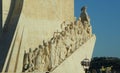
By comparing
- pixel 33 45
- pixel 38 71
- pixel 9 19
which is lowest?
pixel 38 71

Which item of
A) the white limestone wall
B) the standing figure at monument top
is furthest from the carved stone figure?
the white limestone wall

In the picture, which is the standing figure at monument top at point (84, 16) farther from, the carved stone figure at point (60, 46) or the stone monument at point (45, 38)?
the stone monument at point (45, 38)

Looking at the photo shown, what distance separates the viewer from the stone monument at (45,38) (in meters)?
14.2

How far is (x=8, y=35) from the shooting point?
14820mm

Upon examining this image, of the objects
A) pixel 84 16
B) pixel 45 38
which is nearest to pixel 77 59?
pixel 45 38

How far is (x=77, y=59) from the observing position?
49.5ft

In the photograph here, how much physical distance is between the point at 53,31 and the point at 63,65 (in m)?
1.56

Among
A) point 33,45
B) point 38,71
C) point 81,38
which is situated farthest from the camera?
point 81,38

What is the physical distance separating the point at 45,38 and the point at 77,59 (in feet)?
4.80

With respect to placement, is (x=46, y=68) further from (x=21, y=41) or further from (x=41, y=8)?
(x=41, y=8)

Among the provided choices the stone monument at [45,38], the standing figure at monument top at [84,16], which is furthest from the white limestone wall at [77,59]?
the standing figure at monument top at [84,16]

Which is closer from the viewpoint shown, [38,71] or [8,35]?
[38,71]

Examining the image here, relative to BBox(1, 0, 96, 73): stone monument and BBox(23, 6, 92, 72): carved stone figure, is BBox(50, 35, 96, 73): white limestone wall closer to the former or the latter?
BBox(1, 0, 96, 73): stone monument

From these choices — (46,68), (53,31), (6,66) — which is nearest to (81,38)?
(53,31)
